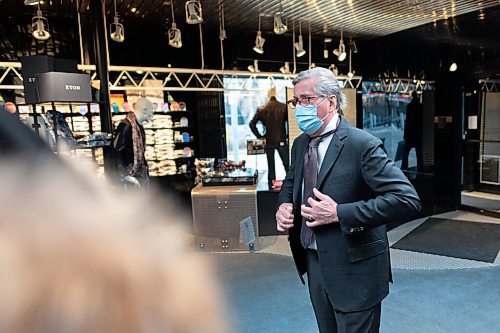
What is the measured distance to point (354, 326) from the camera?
1679 millimetres

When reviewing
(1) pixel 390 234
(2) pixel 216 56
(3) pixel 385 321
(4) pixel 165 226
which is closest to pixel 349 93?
(2) pixel 216 56

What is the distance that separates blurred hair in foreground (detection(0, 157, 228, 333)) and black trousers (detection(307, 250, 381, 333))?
1.60 m

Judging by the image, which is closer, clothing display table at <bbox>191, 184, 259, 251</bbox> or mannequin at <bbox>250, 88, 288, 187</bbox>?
clothing display table at <bbox>191, 184, 259, 251</bbox>

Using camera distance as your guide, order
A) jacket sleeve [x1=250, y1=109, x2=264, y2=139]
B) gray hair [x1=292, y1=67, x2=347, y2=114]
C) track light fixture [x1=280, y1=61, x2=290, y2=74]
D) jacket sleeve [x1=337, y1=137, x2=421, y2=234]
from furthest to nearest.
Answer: track light fixture [x1=280, y1=61, x2=290, y2=74] < jacket sleeve [x1=250, y1=109, x2=264, y2=139] < gray hair [x1=292, y1=67, x2=347, y2=114] < jacket sleeve [x1=337, y1=137, x2=421, y2=234]

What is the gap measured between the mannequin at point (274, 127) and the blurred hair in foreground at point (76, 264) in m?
6.49

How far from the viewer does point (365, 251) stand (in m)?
1.65

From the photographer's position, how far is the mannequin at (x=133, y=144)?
4398 millimetres

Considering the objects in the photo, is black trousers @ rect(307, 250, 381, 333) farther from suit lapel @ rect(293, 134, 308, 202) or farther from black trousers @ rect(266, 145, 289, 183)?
black trousers @ rect(266, 145, 289, 183)

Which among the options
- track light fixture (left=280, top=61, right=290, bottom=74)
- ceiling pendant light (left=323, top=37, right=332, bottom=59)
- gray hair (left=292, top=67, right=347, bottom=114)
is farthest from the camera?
ceiling pendant light (left=323, top=37, right=332, bottom=59)

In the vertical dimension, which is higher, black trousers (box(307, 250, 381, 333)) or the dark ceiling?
the dark ceiling

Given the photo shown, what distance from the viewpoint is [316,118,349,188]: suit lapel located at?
1.69m

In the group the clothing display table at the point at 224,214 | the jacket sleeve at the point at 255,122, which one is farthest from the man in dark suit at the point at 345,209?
the jacket sleeve at the point at 255,122

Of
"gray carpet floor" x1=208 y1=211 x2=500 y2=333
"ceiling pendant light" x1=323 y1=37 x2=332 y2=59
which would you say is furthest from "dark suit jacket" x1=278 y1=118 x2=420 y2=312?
"ceiling pendant light" x1=323 y1=37 x2=332 y2=59

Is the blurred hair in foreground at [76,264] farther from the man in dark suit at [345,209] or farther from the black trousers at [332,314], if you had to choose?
the black trousers at [332,314]
